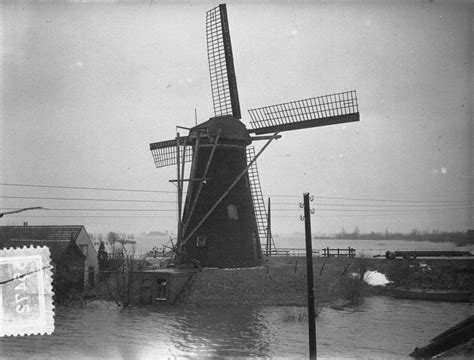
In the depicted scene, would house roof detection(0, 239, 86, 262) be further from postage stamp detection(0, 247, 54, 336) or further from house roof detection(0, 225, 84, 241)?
postage stamp detection(0, 247, 54, 336)

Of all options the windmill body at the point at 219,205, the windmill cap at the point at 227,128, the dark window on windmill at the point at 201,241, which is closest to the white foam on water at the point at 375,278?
the windmill body at the point at 219,205

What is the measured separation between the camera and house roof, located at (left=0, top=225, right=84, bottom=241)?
86.3 feet

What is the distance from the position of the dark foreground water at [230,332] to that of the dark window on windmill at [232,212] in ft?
16.0

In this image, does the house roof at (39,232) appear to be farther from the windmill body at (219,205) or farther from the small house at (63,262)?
the windmill body at (219,205)

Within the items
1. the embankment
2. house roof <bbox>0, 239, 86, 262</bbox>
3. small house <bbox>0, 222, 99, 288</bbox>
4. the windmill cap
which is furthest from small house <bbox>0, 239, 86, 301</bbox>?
the windmill cap

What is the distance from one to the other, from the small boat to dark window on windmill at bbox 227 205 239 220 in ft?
30.9

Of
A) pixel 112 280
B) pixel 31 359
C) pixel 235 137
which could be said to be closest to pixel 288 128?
pixel 235 137

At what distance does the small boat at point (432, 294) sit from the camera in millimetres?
23562

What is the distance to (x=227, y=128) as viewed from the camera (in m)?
24.3

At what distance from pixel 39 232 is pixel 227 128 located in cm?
1287

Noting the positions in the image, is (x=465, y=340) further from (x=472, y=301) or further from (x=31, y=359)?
(x=472, y=301)

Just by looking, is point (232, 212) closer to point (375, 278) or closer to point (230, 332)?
point (230, 332)

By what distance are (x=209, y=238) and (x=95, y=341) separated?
9.26 metres

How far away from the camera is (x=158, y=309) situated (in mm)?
21016
